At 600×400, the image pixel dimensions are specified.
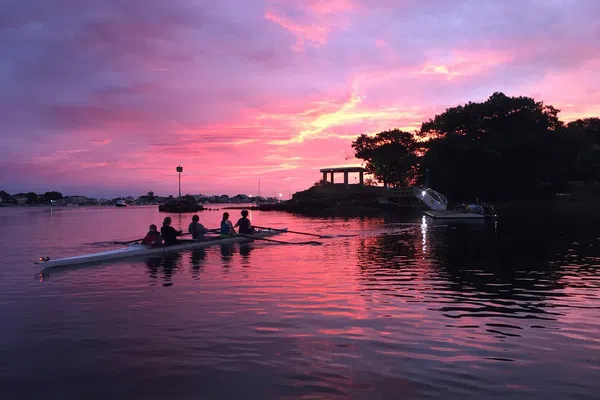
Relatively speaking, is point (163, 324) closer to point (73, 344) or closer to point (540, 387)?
point (73, 344)

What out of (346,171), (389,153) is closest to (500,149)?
(389,153)

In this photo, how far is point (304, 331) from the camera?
34.6 feet

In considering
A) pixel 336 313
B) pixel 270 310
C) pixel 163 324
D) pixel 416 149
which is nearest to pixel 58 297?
pixel 163 324

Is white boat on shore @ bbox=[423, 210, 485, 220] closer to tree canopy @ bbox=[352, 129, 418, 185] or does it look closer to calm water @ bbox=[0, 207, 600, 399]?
calm water @ bbox=[0, 207, 600, 399]

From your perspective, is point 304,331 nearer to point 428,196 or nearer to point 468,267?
point 468,267

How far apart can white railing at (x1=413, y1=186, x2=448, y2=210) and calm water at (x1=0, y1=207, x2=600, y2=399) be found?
4935 centimetres

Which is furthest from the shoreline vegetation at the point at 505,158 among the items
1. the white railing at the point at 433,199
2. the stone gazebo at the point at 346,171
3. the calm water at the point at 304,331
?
the calm water at the point at 304,331

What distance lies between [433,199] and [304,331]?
214ft

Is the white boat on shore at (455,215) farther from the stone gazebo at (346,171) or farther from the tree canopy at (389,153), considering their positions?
the stone gazebo at (346,171)

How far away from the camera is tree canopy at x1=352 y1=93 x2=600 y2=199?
80.8 metres

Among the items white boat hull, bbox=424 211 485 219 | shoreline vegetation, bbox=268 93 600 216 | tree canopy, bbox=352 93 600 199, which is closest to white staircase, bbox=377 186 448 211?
shoreline vegetation, bbox=268 93 600 216

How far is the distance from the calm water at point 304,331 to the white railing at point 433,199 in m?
49.4

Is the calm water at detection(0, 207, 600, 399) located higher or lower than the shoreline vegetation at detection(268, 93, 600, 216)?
lower

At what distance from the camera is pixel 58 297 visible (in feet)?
48.7
